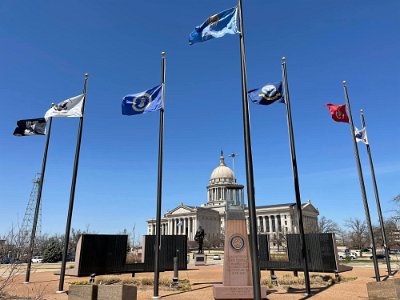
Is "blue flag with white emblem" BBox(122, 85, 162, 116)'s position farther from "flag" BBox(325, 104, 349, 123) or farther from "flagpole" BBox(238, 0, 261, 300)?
"flag" BBox(325, 104, 349, 123)

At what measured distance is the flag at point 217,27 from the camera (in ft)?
39.6

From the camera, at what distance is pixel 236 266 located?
1302 cm

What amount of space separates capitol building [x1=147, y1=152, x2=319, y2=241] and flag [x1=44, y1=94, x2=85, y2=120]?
4273 inches

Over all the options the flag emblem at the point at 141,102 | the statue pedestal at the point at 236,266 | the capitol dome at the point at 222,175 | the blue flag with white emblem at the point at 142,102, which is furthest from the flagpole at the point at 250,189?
the capitol dome at the point at 222,175

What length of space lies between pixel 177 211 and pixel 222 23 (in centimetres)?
13614

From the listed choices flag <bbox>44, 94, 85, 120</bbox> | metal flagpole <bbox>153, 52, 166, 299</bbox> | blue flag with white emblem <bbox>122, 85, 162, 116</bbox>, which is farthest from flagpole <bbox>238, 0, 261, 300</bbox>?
flag <bbox>44, 94, 85, 120</bbox>

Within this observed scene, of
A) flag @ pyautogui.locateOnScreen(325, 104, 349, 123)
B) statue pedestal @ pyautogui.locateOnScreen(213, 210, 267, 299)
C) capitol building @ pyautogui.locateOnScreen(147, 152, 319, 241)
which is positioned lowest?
statue pedestal @ pyautogui.locateOnScreen(213, 210, 267, 299)

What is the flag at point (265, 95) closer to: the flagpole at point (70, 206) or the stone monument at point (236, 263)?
the stone monument at point (236, 263)

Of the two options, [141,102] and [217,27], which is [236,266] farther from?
[217,27]

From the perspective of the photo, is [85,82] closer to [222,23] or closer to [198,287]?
[222,23]

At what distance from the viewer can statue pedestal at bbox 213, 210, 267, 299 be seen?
12578 millimetres

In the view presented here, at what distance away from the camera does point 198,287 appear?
55.1 feet

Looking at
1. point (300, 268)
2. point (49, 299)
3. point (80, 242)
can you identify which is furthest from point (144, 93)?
point (300, 268)

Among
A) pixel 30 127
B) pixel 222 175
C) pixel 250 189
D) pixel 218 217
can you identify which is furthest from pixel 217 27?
pixel 222 175
